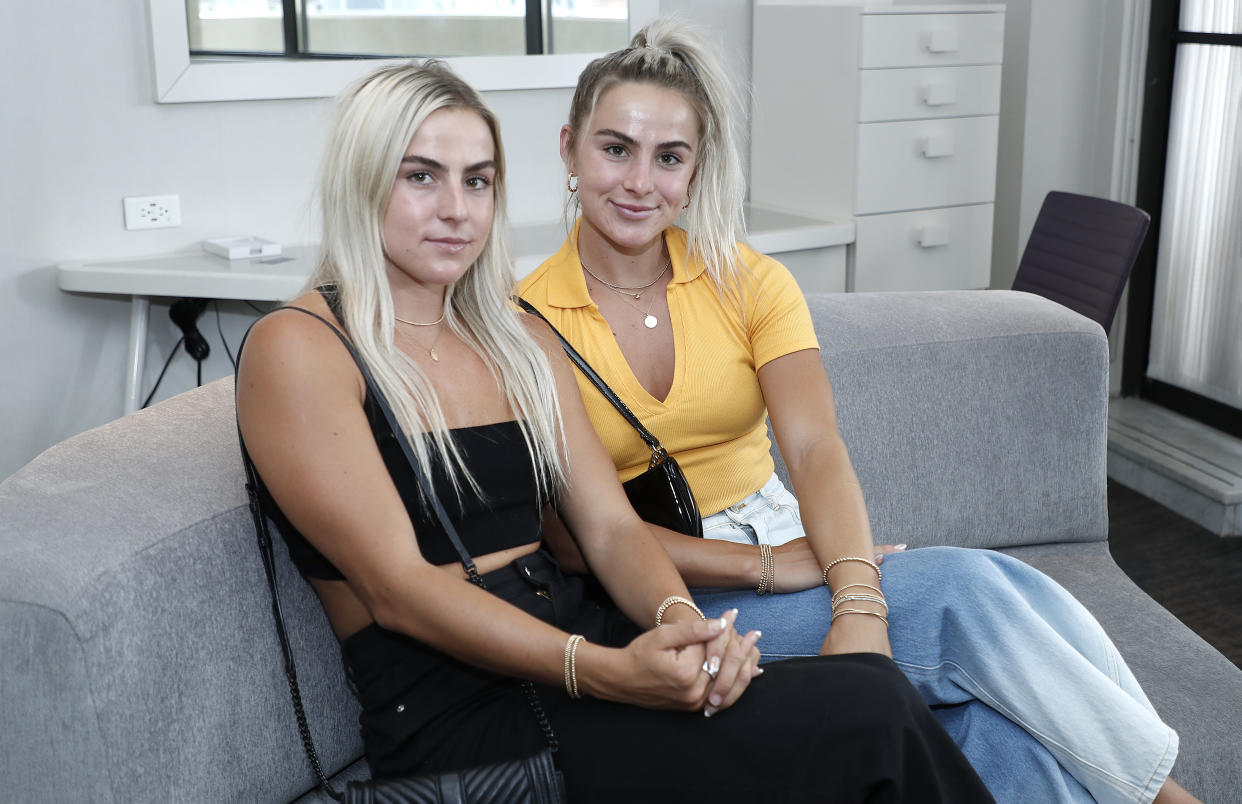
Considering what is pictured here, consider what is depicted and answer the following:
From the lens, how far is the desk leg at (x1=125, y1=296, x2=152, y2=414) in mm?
2973

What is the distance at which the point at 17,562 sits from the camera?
1.23 metres

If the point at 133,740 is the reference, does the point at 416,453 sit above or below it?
above

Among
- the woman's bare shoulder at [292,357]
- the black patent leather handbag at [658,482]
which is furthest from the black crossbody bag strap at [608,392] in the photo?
the woman's bare shoulder at [292,357]

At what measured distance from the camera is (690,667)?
3.99ft

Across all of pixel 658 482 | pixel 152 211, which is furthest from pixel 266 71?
pixel 658 482

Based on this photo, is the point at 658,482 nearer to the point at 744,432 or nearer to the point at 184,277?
the point at 744,432

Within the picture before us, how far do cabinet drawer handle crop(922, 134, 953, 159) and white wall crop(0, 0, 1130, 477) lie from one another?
3.30 ft

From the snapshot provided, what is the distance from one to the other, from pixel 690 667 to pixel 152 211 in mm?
2357

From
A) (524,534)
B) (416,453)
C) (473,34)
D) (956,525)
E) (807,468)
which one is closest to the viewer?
(416,453)

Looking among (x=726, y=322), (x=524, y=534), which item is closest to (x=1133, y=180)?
(x=726, y=322)

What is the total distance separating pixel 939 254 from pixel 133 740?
3.01m

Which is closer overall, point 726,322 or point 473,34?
point 726,322

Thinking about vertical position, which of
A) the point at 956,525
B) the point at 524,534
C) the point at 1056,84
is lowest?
the point at 956,525

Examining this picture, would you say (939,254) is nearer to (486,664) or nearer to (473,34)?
(473,34)
